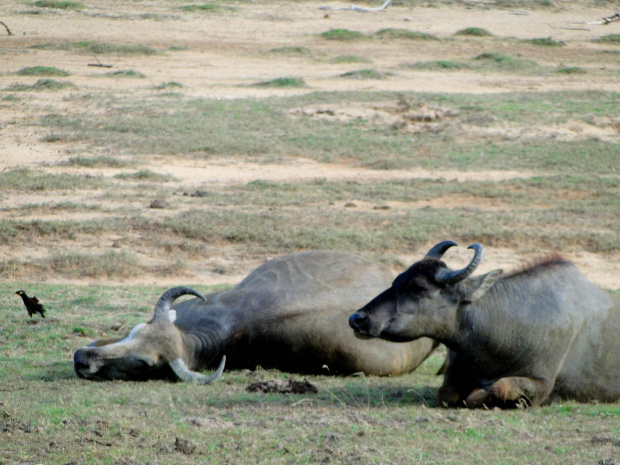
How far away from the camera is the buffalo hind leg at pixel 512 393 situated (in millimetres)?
5680

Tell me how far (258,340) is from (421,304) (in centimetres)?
189

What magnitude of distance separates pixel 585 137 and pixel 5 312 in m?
12.8

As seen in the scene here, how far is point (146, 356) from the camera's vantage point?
22.5ft

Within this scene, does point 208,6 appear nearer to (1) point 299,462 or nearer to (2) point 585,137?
(2) point 585,137

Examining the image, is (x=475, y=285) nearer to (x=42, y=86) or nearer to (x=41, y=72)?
(x=42, y=86)

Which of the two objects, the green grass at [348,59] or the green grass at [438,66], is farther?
the green grass at [348,59]

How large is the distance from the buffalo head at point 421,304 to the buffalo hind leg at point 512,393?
1.39ft

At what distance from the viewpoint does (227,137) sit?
1777cm

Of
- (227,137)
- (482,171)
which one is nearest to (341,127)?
(227,137)

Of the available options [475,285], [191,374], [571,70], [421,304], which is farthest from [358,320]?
[571,70]

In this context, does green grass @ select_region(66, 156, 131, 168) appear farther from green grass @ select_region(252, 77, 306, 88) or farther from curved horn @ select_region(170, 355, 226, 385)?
curved horn @ select_region(170, 355, 226, 385)

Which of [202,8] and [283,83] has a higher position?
[202,8]

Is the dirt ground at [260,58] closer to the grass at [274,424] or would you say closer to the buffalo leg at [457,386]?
the grass at [274,424]

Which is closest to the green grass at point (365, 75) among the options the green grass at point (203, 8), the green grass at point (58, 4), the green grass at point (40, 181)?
the green grass at point (40, 181)
